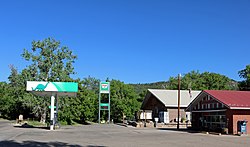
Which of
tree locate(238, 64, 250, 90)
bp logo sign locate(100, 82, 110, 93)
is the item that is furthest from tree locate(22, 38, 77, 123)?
tree locate(238, 64, 250, 90)

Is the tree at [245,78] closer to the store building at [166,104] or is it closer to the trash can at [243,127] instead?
the store building at [166,104]

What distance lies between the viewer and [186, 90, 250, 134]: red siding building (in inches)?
1152

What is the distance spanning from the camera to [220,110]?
30906mm

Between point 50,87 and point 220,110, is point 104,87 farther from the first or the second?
point 220,110

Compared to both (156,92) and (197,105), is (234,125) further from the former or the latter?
(156,92)

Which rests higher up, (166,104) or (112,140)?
(166,104)

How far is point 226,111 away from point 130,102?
108 ft

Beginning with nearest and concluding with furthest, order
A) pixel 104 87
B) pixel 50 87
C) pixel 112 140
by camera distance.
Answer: pixel 112 140
pixel 50 87
pixel 104 87

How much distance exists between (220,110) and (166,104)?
17.5 metres

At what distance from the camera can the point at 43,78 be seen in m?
47.3

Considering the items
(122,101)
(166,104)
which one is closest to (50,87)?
(166,104)

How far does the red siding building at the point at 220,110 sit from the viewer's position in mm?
29250

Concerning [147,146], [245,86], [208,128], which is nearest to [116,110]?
[245,86]

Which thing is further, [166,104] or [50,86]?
[166,104]
